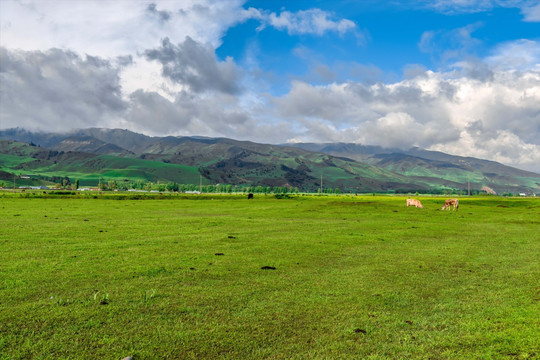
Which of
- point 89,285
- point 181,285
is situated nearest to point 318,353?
point 181,285

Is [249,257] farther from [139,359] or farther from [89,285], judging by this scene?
[139,359]

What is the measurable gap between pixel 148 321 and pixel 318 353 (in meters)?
4.47

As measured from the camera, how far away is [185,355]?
7.48 metres

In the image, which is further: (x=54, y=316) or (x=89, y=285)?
(x=89, y=285)

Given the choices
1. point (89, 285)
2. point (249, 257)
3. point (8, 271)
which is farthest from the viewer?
point (249, 257)

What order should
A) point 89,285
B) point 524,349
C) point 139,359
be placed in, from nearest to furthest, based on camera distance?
point 139,359 < point 524,349 < point 89,285

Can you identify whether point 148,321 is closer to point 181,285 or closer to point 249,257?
point 181,285

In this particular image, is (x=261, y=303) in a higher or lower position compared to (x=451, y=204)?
lower

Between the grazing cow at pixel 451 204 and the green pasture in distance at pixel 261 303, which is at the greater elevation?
the grazing cow at pixel 451 204

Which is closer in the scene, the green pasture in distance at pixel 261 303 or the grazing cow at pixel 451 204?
the green pasture in distance at pixel 261 303

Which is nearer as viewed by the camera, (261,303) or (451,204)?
(261,303)

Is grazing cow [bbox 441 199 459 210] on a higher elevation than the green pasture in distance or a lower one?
higher

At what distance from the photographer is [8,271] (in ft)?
43.4

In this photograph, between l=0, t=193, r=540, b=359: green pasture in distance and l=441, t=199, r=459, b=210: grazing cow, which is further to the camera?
l=441, t=199, r=459, b=210: grazing cow
